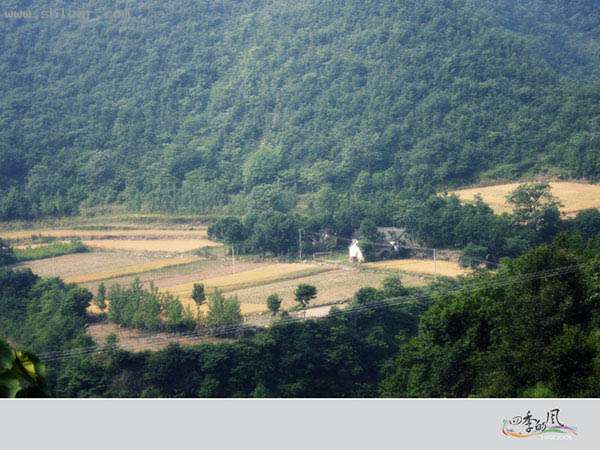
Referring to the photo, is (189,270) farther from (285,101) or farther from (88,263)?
(285,101)

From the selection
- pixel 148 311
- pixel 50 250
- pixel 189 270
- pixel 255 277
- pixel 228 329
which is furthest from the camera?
pixel 50 250

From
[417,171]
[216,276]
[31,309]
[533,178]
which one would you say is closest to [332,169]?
[417,171]

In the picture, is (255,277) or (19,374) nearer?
(19,374)

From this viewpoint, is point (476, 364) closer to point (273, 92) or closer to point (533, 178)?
point (533, 178)

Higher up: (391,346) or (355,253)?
(355,253)
